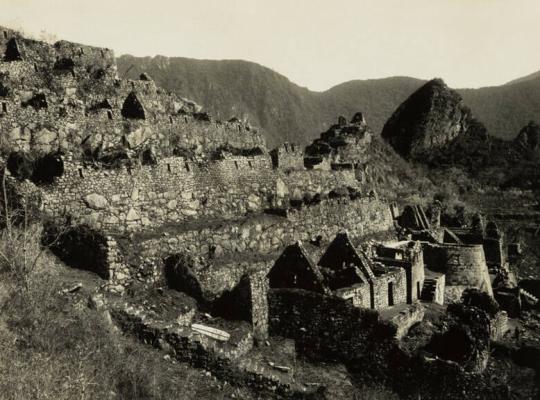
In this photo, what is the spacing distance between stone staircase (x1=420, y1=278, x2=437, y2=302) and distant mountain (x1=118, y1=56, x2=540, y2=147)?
3548 centimetres

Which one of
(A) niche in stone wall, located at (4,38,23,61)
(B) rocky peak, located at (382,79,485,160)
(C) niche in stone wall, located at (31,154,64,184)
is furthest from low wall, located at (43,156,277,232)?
(B) rocky peak, located at (382,79,485,160)

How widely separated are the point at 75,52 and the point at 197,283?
12175 mm

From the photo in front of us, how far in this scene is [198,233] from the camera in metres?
13.7

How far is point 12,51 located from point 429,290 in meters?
16.9

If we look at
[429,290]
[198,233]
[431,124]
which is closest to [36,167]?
[198,233]

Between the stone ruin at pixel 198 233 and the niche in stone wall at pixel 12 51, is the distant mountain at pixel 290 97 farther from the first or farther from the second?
the stone ruin at pixel 198 233

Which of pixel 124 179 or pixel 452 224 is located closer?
pixel 124 179

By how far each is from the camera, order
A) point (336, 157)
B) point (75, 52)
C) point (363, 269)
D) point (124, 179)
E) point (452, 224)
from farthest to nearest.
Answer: point (336, 157) < point (452, 224) < point (75, 52) < point (363, 269) < point (124, 179)

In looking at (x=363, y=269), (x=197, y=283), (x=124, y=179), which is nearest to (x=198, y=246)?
(x=197, y=283)

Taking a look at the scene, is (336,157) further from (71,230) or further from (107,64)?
(71,230)

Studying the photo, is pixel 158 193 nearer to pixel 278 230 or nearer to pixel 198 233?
pixel 198 233

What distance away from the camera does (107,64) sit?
20125mm

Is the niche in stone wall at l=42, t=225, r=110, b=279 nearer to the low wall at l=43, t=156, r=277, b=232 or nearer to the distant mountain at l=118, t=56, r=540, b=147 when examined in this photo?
the low wall at l=43, t=156, r=277, b=232

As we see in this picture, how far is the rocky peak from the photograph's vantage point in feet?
217
